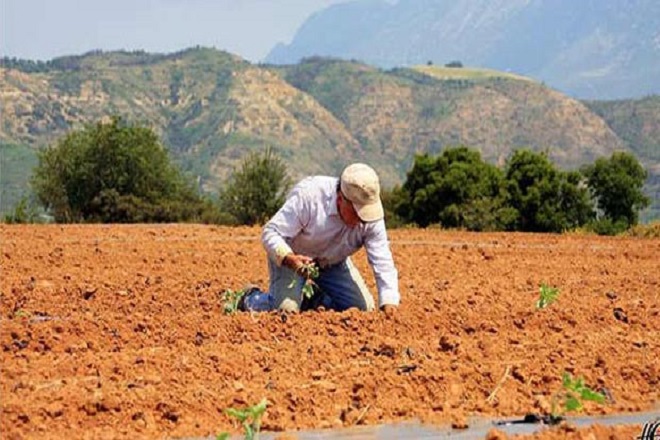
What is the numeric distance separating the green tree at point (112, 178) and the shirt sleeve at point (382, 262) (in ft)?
79.6

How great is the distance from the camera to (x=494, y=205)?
2781 cm

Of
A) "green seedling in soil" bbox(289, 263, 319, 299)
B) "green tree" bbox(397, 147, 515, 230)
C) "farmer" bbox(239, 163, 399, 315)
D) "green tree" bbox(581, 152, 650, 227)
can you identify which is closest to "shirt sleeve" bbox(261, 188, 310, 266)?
"farmer" bbox(239, 163, 399, 315)

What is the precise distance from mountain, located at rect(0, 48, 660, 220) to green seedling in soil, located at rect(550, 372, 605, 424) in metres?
96.4

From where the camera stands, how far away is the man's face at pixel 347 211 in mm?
8289

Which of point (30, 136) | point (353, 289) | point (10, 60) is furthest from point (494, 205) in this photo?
point (10, 60)

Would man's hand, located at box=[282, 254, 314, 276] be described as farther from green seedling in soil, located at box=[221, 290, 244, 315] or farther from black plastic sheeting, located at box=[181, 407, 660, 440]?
black plastic sheeting, located at box=[181, 407, 660, 440]

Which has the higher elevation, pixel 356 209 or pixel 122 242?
pixel 356 209

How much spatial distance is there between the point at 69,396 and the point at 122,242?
11767 millimetres

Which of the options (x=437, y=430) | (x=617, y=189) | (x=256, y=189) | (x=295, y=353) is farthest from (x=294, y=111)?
(x=437, y=430)

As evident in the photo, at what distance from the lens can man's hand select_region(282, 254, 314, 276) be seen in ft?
27.7

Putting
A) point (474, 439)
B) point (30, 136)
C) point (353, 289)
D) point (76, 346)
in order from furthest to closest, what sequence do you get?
1. point (30, 136)
2. point (353, 289)
3. point (76, 346)
4. point (474, 439)

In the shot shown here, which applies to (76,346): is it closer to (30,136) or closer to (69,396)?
(69,396)

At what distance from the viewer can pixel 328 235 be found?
8.68 meters

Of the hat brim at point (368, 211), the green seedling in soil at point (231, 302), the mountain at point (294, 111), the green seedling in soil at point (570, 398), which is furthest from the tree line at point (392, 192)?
the mountain at point (294, 111)
